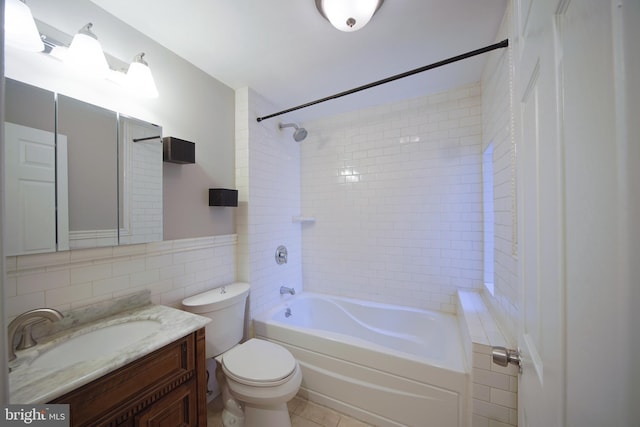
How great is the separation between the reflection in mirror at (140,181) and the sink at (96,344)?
0.46 m

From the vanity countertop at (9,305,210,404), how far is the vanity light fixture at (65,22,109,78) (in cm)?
129

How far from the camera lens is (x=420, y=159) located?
2.21 meters

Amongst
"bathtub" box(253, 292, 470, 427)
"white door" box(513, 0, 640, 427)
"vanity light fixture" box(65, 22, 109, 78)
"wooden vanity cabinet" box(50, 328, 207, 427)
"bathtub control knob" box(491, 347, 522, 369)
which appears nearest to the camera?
"white door" box(513, 0, 640, 427)

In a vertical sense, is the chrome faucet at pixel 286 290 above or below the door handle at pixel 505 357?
below

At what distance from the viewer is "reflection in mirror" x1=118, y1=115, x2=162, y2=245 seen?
130cm

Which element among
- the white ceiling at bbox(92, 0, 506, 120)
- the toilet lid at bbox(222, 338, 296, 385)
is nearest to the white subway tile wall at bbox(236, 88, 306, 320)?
the white ceiling at bbox(92, 0, 506, 120)

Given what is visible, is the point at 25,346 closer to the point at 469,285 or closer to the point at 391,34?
the point at 391,34

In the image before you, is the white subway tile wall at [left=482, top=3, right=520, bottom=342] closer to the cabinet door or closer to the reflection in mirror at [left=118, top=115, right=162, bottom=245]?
the cabinet door

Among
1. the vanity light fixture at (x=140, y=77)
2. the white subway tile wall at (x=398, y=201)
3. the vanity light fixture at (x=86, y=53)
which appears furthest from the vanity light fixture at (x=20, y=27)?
the white subway tile wall at (x=398, y=201)

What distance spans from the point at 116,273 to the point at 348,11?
6.19 feet

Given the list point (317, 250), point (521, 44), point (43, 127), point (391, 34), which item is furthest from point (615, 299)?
point (317, 250)

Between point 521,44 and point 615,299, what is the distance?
0.84 meters

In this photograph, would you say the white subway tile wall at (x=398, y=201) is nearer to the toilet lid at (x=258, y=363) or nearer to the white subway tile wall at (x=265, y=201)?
the white subway tile wall at (x=265, y=201)

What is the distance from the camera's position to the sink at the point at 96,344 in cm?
91
